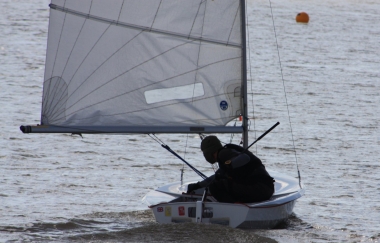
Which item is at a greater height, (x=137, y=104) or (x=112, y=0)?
(x=112, y=0)

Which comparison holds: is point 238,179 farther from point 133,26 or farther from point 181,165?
point 181,165

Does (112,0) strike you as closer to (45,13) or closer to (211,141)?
(211,141)

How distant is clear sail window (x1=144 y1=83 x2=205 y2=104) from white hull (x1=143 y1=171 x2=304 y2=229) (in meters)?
1.06

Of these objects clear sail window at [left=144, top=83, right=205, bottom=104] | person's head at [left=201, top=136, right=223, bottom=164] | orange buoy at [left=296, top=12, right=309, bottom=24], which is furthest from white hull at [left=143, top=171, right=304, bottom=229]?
orange buoy at [left=296, top=12, right=309, bottom=24]

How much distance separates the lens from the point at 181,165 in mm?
12320

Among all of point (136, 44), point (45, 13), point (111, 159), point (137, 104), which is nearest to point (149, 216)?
point (137, 104)

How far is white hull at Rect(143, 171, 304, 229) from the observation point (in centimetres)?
802

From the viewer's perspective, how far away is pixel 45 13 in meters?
38.5

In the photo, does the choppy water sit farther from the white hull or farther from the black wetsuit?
the black wetsuit

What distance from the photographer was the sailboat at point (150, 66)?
29.2 feet

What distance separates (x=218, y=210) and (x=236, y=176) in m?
0.43

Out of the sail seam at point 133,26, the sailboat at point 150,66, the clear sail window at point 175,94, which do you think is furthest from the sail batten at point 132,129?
the sail seam at point 133,26

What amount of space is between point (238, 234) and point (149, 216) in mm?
1540

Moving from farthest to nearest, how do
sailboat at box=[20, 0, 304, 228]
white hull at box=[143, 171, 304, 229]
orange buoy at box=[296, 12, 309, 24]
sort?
orange buoy at box=[296, 12, 309, 24]
sailboat at box=[20, 0, 304, 228]
white hull at box=[143, 171, 304, 229]
